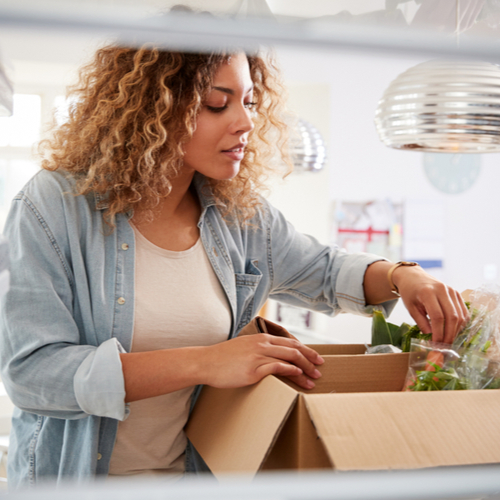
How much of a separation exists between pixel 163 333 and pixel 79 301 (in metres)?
0.18

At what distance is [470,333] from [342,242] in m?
4.47

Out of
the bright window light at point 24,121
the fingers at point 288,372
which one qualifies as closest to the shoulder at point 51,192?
the fingers at point 288,372

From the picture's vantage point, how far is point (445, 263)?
5.35 m

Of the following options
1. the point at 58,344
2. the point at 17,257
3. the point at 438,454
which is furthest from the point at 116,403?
the point at 438,454

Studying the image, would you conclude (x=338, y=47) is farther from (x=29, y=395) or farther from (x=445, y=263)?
(x=445, y=263)

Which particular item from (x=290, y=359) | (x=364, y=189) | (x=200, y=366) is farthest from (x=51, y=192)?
(x=364, y=189)

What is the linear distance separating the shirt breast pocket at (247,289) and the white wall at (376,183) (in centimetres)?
405

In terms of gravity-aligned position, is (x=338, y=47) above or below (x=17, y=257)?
above

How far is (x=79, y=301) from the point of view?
99 centimetres

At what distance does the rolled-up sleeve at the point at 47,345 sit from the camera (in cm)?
84

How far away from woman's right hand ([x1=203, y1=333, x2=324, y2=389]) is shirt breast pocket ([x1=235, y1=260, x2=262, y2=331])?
362 millimetres

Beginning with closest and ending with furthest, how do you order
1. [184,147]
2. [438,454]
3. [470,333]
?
[438,454] < [470,333] < [184,147]

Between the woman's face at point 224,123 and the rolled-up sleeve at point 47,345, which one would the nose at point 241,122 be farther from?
the rolled-up sleeve at point 47,345

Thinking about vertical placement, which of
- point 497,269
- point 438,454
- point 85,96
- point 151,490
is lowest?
point 497,269
